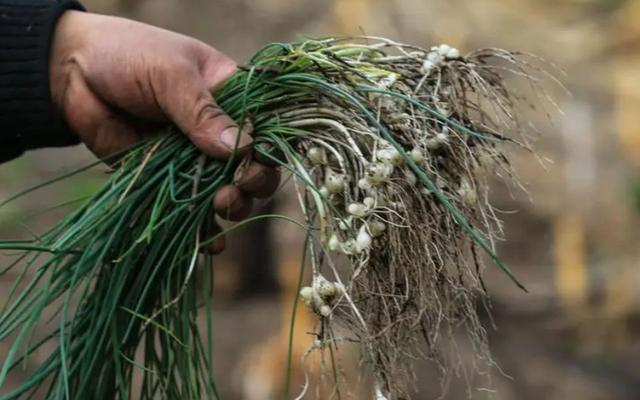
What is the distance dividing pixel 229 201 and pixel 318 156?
0.14 metres

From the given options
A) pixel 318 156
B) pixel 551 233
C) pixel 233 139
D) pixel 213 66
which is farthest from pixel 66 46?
pixel 551 233

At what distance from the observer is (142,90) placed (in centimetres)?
136

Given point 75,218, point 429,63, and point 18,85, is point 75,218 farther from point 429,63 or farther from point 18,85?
point 429,63

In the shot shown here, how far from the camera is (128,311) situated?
1.17m

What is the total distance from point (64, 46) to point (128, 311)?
45 cm

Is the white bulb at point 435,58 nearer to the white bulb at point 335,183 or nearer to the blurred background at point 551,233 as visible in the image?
the white bulb at point 335,183

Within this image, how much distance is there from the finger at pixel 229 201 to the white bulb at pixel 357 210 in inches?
8.5

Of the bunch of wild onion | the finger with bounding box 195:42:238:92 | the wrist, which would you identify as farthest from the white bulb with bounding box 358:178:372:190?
the wrist

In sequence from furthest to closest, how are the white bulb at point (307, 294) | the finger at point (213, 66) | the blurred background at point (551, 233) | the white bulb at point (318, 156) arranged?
the blurred background at point (551, 233), the finger at point (213, 66), the white bulb at point (318, 156), the white bulb at point (307, 294)

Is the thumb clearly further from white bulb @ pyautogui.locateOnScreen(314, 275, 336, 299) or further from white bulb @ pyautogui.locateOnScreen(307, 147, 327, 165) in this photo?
white bulb @ pyautogui.locateOnScreen(314, 275, 336, 299)

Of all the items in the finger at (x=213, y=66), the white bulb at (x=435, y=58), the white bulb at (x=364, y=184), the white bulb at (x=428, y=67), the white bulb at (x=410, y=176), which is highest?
the white bulb at (x=435, y=58)

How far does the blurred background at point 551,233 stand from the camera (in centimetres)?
317

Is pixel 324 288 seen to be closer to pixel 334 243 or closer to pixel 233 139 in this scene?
pixel 334 243

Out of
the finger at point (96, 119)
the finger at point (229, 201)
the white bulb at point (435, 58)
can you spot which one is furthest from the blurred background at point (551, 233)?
the white bulb at point (435, 58)
